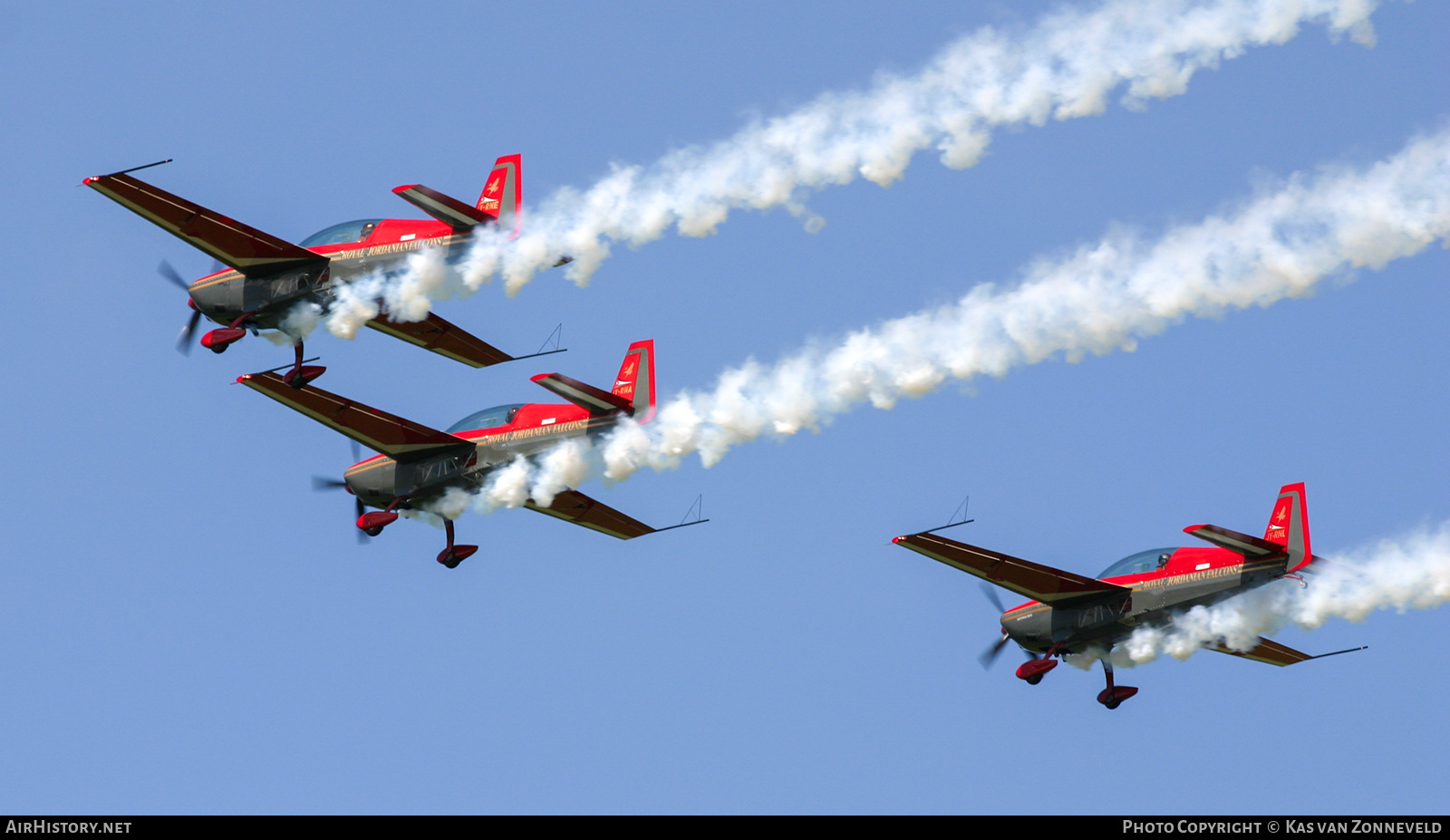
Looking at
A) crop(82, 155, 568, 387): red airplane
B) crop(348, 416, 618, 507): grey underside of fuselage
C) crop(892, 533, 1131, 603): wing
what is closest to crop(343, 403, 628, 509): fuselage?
crop(348, 416, 618, 507): grey underside of fuselage

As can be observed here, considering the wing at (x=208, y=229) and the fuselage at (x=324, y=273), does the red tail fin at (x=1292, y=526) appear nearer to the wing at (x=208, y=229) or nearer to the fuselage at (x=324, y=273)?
the fuselage at (x=324, y=273)

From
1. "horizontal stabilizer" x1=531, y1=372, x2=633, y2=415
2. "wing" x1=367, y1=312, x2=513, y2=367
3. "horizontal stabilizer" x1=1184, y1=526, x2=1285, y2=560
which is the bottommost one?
"horizontal stabilizer" x1=1184, y1=526, x2=1285, y2=560

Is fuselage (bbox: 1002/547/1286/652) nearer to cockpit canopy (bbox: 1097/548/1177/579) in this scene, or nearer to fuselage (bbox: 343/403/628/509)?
cockpit canopy (bbox: 1097/548/1177/579)

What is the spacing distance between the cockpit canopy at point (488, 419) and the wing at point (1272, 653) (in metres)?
16.5

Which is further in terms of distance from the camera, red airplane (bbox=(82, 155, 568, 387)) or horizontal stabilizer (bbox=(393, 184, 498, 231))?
red airplane (bbox=(82, 155, 568, 387))

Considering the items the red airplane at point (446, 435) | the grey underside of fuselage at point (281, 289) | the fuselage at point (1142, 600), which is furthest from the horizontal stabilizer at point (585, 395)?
the fuselage at point (1142, 600)

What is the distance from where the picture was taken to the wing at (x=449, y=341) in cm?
4553

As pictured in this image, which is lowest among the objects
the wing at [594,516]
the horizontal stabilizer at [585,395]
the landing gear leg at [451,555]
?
the landing gear leg at [451,555]

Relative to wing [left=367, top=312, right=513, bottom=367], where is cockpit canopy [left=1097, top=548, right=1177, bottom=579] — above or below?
below

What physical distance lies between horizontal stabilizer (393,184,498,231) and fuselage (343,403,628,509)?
378cm

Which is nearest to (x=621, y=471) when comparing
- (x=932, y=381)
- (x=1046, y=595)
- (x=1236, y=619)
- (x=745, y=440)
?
(x=745, y=440)

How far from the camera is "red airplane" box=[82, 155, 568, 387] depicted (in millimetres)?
41062
